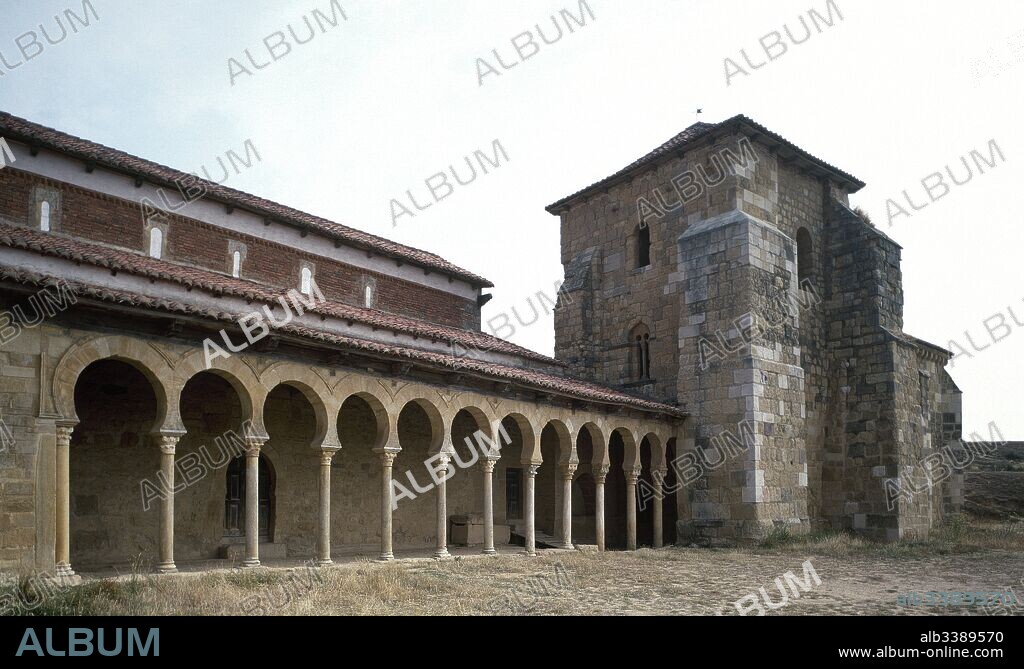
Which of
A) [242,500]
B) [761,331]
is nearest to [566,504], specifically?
[761,331]

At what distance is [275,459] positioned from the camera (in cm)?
1565

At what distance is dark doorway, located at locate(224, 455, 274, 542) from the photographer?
49.4ft

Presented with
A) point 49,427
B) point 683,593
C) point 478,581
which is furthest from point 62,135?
point 683,593

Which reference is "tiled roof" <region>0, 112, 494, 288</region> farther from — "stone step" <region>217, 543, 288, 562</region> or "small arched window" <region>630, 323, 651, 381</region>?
"stone step" <region>217, 543, 288, 562</region>

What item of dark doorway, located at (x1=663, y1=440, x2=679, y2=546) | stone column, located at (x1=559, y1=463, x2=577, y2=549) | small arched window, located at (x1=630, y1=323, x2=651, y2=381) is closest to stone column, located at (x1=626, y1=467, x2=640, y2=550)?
dark doorway, located at (x1=663, y1=440, x2=679, y2=546)

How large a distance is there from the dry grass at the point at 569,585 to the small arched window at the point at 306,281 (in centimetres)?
728

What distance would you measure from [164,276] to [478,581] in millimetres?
7277

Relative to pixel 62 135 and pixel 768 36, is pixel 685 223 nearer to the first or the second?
pixel 768 36

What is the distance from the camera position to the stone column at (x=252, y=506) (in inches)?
472

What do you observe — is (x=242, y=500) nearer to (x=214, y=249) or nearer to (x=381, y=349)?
(x=381, y=349)

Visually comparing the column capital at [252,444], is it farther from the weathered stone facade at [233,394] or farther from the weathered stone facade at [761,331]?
the weathered stone facade at [761,331]

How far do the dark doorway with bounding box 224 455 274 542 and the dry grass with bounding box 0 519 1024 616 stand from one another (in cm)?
293

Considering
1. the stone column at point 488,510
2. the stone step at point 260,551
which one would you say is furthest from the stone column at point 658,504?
the stone step at point 260,551

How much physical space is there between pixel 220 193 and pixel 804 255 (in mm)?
14918
